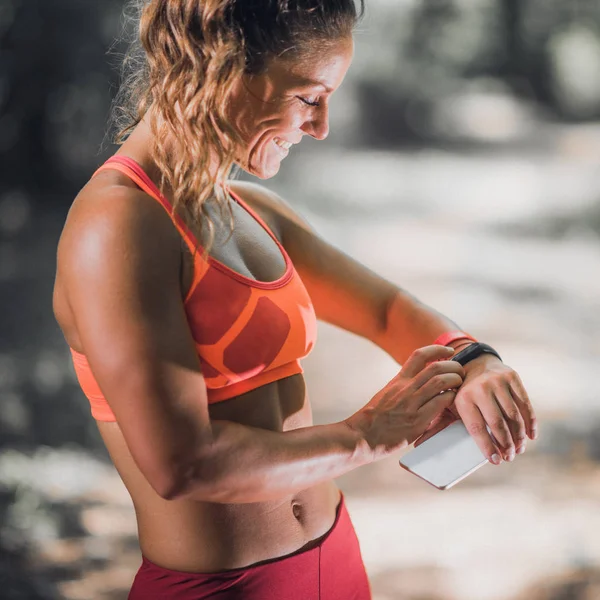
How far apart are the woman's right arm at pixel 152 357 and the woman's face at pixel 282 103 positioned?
134 mm

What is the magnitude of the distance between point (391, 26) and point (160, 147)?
5.71 feet

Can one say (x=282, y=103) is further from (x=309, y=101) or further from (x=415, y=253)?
(x=415, y=253)

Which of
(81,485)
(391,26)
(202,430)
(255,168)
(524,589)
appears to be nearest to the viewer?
(202,430)

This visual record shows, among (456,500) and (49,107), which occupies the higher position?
(49,107)

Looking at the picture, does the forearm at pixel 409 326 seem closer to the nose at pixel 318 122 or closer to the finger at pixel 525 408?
the finger at pixel 525 408

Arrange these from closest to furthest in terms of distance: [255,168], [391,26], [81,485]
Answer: [255,168] → [81,485] → [391,26]

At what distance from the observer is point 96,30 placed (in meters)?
2.05

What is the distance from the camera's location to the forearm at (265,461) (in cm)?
71

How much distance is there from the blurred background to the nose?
1321 mm

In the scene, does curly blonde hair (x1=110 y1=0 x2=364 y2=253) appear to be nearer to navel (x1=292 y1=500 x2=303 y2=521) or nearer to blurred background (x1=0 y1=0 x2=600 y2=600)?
navel (x1=292 y1=500 x2=303 y2=521)

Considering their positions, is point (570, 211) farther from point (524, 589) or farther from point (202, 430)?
point (202, 430)

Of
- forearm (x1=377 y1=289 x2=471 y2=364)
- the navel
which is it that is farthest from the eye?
the navel

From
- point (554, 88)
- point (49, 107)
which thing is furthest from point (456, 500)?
point (49, 107)

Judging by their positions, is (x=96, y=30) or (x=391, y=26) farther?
(x=391, y=26)
